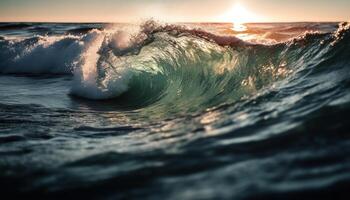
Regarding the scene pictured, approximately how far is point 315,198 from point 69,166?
180 centimetres

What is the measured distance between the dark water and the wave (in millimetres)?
34

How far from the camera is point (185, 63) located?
8922 millimetres

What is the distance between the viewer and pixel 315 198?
1.91 meters

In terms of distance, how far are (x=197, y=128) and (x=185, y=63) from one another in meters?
5.38

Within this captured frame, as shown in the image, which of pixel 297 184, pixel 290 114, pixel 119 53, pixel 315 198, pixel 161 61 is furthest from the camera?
pixel 161 61

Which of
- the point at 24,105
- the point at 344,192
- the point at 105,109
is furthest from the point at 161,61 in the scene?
the point at 344,192

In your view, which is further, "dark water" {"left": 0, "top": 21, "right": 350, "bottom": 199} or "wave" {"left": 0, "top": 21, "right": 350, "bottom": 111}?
"wave" {"left": 0, "top": 21, "right": 350, "bottom": 111}

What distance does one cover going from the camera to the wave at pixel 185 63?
6.45 m

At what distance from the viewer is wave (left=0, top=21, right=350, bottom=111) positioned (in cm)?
645

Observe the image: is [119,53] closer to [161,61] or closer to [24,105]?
[161,61]

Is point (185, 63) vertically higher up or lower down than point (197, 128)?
higher up

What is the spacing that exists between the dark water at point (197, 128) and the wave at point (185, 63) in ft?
0.11

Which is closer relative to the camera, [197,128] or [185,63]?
[197,128]

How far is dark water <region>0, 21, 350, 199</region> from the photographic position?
90.7 inches
